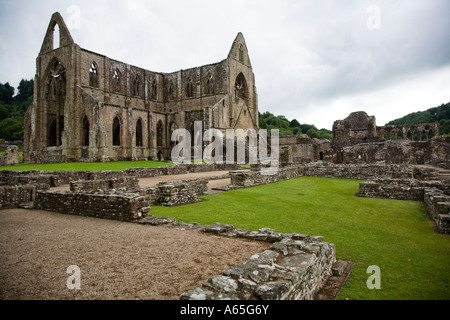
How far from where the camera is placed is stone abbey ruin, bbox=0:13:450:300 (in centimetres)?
388

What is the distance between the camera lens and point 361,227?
22.3ft

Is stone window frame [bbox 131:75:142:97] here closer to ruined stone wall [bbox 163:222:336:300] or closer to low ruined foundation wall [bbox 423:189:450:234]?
low ruined foundation wall [bbox 423:189:450:234]

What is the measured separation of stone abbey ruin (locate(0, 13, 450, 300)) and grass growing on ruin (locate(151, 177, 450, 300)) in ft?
1.84

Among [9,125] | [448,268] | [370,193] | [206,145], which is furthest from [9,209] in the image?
[9,125]

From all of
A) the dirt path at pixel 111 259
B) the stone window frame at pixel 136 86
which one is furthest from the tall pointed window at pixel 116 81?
the dirt path at pixel 111 259

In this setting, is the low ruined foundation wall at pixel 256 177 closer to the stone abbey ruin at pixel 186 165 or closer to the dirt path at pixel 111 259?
the stone abbey ruin at pixel 186 165

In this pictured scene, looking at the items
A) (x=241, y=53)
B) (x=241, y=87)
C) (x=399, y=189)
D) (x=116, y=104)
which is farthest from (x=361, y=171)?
(x=116, y=104)

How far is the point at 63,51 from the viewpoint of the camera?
31.8 m

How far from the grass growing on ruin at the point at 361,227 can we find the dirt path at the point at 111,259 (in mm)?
1816

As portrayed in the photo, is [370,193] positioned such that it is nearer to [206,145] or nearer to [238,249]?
[238,249]

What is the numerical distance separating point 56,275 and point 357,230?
6.18m

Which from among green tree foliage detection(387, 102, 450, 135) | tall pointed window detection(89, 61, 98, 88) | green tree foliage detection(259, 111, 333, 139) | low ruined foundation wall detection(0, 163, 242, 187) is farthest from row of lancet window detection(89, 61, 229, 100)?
green tree foliage detection(387, 102, 450, 135)

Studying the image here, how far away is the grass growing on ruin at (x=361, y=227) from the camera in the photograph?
150 inches

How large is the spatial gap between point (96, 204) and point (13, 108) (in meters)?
84.2
